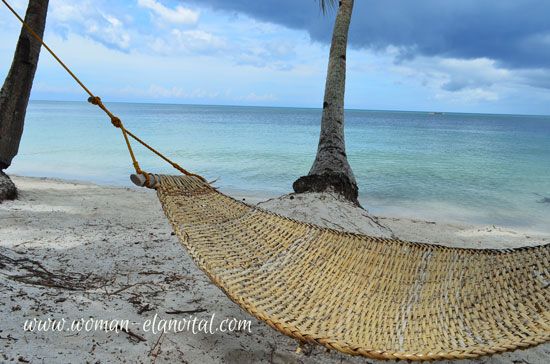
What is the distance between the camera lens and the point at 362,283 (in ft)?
6.16

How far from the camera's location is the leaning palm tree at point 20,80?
4.00 metres

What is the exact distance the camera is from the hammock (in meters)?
1.37

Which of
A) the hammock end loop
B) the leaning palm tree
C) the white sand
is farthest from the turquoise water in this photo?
the hammock end loop

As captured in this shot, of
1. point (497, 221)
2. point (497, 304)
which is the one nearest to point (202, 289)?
point (497, 304)

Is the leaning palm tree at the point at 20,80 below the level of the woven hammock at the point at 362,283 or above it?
above

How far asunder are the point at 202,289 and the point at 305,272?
67 cm

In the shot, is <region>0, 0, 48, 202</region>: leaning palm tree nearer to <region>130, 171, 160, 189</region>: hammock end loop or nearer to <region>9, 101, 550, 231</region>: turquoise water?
<region>130, 171, 160, 189</region>: hammock end loop

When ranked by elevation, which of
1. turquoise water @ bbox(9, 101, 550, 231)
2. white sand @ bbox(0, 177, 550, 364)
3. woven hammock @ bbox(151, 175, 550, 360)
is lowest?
turquoise water @ bbox(9, 101, 550, 231)

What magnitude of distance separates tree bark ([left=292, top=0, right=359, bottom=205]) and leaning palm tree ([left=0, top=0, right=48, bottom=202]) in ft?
8.29

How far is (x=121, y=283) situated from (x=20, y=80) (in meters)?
2.67

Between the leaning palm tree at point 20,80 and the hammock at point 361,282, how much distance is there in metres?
2.05

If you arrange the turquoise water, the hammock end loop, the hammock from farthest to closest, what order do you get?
the turquoise water
the hammock end loop
the hammock

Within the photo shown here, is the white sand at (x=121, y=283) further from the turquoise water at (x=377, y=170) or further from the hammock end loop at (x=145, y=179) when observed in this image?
the turquoise water at (x=377, y=170)

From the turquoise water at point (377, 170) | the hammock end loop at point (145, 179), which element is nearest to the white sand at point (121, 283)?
the hammock end loop at point (145, 179)
